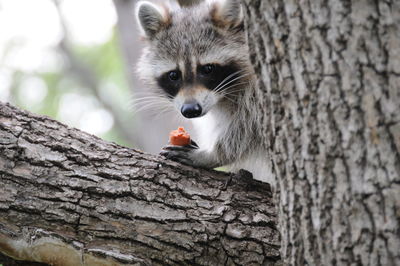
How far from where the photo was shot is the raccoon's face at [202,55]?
11.7 feet

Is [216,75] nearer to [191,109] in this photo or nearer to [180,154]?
[191,109]

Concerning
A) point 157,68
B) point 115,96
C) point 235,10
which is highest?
point 115,96

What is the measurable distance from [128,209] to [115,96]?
9144 mm

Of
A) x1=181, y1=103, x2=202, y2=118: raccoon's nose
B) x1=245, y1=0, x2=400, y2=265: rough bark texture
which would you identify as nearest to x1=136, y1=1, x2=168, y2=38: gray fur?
x1=181, y1=103, x2=202, y2=118: raccoon's nose

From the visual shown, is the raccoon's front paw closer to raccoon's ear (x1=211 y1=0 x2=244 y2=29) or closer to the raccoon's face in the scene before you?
the raccoon's face

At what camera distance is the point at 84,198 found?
2.82 m

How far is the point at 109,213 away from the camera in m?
2.80

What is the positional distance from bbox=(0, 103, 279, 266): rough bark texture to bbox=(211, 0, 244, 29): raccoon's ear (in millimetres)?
1253

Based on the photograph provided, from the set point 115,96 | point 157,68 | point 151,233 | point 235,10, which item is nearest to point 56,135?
point 151,233

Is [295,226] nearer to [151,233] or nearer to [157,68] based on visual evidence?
[151,233]

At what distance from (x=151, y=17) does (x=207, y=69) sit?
64cm

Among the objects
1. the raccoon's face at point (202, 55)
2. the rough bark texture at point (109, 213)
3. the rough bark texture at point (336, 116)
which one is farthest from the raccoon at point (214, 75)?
the rough bark texture at point (336, 116)

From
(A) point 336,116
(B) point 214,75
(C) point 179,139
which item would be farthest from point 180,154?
(A) point 336,116

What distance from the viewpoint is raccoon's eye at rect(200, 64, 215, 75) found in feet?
11.9
